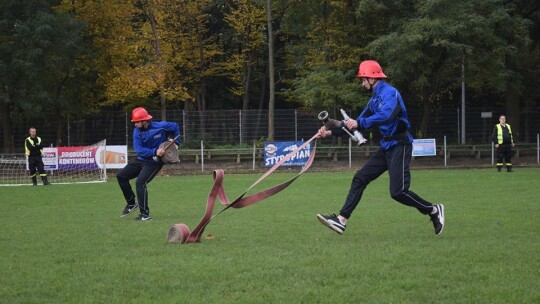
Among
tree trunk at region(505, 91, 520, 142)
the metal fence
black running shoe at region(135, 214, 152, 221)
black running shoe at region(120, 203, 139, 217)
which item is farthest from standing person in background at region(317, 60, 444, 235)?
tree trunk at region(505, 91, 520, 142)

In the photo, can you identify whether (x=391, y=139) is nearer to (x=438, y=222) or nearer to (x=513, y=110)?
(x=438, y=222)

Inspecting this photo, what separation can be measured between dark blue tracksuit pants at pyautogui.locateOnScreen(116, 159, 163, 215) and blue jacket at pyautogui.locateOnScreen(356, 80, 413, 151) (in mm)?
4434

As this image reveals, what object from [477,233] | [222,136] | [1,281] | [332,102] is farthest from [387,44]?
[1,281]

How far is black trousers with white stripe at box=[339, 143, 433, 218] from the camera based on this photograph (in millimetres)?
9453

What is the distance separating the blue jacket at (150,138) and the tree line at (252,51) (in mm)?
22531

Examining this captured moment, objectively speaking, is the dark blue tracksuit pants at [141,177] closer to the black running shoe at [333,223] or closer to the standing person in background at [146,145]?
the standing person in background at [146,145]

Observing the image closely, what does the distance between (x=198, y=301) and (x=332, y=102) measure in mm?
32406

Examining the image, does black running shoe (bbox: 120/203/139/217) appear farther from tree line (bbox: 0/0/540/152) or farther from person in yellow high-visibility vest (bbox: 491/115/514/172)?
tree line (bbox: 0/0/540/152)

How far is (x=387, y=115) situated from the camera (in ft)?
30.3

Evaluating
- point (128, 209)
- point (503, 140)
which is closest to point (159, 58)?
point (503, 140)

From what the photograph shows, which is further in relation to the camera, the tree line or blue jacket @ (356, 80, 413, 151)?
the tree line

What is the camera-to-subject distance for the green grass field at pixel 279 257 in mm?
6266

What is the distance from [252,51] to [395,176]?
3821cm

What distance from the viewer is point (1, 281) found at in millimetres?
7004
